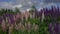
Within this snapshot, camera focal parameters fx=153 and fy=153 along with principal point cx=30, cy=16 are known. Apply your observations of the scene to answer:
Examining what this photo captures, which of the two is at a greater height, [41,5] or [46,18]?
[41,5]

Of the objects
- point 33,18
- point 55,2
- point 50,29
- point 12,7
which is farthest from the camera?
point 12,7

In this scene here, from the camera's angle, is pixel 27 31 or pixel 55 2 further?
pixel 55 2

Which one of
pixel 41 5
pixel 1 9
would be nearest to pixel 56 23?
pixel 41 5

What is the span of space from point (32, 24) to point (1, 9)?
1112 millimetres

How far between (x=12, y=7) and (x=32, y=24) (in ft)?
3.15

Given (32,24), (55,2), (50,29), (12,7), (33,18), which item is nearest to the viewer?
(50,29)

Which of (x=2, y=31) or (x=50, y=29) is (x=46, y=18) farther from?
(x=2, y=31)

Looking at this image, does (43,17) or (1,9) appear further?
(1,9)

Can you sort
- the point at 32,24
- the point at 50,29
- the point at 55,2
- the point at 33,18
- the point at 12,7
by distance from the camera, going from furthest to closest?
1. the point at 12,7
2. the point at 55,2
3. the point at 33,18
4. the point at 32,24
5. the point at 50,29

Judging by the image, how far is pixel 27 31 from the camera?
173 cm

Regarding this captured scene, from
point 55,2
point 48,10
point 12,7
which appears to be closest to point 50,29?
point 48,10

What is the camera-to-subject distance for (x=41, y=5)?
8.21ft

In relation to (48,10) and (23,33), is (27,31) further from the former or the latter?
(48,10)

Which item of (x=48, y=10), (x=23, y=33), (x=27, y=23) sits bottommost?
(x=23, y=33)
